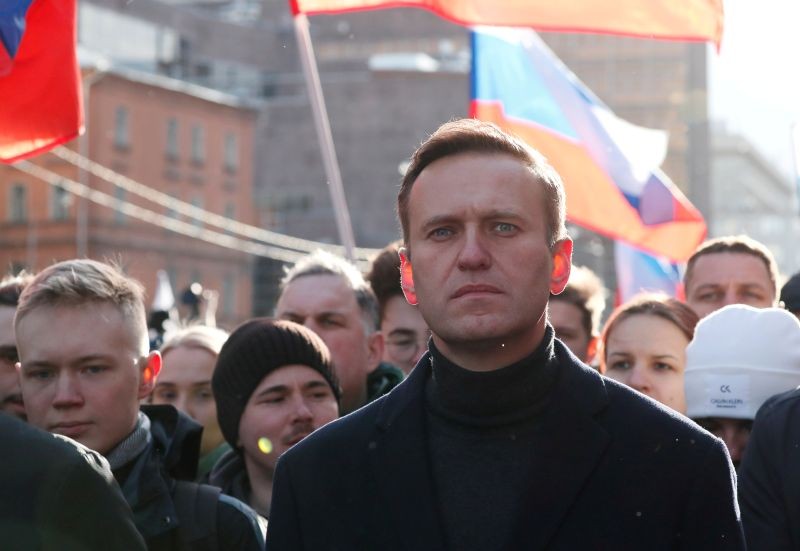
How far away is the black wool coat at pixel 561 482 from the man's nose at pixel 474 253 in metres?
0.35

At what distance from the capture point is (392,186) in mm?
78625

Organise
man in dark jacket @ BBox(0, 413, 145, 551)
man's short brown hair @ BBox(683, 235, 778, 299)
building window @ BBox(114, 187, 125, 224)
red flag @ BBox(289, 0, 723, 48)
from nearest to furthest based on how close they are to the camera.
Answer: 1. man in dark jacket @ BBox(0, 413, 145, 551)
2. man's short brown hair @ BBox(683, 235, 778, 299)
3. red flag @ BBox(289, 0, 723, 48)
4. building window @ BBox(114, 187, 125, 224)

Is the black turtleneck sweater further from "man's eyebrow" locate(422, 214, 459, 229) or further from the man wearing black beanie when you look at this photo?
the man wearing black beanie

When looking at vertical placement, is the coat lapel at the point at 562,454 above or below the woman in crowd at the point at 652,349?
above

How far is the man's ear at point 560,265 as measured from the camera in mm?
4055

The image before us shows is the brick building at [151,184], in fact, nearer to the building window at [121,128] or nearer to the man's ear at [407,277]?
the building window at [121,128]

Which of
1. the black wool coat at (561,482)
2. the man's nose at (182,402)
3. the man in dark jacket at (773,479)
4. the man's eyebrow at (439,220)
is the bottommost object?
the man's nose at (182,402)

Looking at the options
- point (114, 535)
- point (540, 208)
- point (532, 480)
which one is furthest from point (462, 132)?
point (114, 535)

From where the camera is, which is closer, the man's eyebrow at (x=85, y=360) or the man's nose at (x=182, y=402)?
the man's eyebrow at (x=85, y=360)

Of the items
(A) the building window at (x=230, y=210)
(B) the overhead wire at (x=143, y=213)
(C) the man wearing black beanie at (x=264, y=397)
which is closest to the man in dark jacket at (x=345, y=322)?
(C) the man wearing black beanie at (x=264, y=397)

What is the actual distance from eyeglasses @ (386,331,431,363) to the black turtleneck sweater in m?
3.64

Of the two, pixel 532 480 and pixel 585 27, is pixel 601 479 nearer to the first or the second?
pixel 532 480

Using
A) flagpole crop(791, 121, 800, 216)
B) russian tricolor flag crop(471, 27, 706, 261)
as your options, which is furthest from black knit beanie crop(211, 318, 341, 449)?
russian tricolor flag crop(471, 27, 706, 261)

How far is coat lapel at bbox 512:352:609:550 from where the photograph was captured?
378 centimetres
